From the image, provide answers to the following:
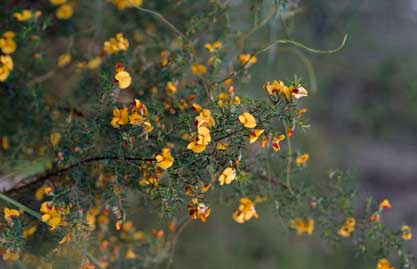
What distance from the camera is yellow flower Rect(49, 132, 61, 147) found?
40.8 inches

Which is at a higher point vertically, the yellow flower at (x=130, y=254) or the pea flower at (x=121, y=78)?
the pea flower at (x=121, y=78)

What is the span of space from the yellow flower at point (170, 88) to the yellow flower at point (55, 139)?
0.22 m

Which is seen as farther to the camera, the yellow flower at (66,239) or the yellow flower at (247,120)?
the yellow flower at (66,239)

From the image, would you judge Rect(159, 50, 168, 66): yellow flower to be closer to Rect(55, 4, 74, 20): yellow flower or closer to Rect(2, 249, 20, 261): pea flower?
Rect(55, 4, 74, 20): yellow flower

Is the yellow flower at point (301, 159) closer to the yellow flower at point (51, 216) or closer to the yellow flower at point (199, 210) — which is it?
the yellow flower at point (199, 210)

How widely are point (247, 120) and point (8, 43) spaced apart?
56 cm

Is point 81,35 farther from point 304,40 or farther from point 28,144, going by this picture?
point 304,40

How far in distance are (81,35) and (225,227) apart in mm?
1065

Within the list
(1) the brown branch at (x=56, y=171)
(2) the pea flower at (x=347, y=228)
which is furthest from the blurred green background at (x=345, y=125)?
(1) the brown branch at (x=56, y=171)

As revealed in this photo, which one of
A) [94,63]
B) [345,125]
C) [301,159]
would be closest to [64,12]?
[94,63]

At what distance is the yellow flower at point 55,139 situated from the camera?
3.40 feet

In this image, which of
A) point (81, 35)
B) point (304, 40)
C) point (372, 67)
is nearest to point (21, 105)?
point (81, 35)

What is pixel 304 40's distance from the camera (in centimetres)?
227

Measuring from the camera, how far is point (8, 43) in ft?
3.59
